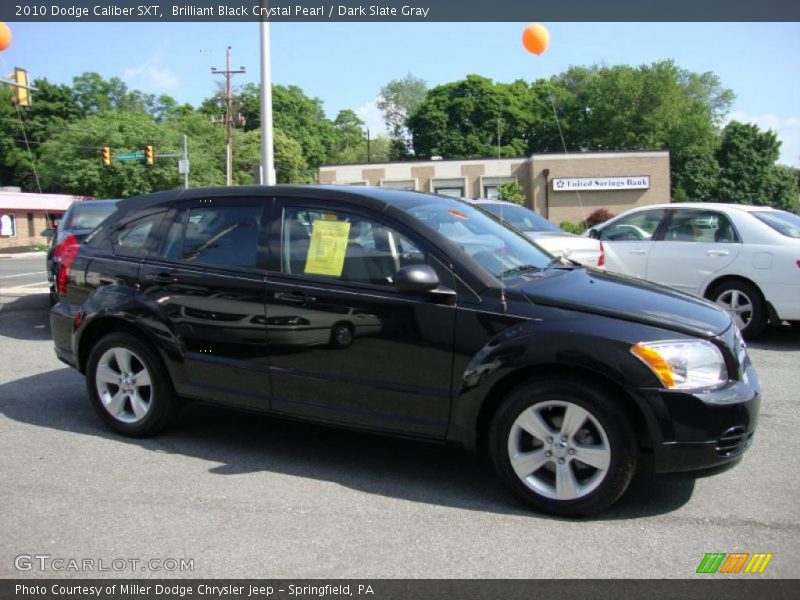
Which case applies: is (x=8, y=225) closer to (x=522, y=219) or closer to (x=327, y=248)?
(x=522, y=219)

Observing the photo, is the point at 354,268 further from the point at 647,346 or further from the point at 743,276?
the point at 743,276

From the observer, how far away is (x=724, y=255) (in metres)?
8.46

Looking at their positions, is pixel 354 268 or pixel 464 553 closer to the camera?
pixel 464 553

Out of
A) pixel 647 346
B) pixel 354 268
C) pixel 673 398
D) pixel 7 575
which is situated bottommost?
pixel 7 575

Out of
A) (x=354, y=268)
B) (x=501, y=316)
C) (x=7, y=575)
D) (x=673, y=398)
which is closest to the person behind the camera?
(x=7, y=575)

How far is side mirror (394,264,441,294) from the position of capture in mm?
3920

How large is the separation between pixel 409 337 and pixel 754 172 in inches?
2862

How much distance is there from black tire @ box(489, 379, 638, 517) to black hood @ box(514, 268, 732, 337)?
1.43ft

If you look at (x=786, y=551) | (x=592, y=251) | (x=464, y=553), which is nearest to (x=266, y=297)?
(x=464, y=553)

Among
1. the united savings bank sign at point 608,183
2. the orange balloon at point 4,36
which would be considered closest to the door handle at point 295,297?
the orange balloon at point 4,36

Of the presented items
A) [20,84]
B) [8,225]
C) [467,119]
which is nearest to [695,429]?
[20,84]

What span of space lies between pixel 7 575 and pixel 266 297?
1.97 m

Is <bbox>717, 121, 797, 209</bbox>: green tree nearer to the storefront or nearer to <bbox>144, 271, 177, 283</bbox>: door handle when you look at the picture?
the storefront

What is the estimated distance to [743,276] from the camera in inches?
327
